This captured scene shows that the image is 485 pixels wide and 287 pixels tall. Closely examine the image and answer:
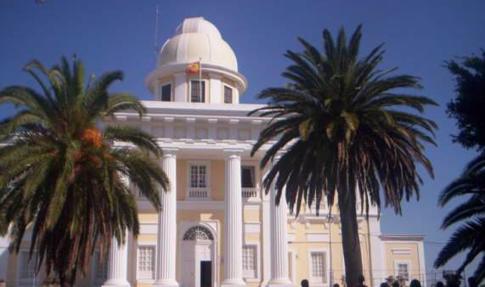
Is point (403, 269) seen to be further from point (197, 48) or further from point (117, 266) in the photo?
point (197, 48)

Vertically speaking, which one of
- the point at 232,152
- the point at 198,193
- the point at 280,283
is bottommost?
the point at 280,283

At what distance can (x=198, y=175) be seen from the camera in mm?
40250

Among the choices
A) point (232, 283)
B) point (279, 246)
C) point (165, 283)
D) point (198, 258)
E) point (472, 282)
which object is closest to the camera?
point (472, 282)

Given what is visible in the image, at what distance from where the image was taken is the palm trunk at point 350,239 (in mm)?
23172

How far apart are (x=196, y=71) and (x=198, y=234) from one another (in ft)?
35.0

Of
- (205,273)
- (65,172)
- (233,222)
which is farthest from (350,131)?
(205,273)

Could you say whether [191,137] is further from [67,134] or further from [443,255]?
[443,255]

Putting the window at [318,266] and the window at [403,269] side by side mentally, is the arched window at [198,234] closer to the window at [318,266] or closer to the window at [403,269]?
the window at [318,266]

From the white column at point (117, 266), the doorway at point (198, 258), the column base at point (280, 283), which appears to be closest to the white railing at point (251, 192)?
the doorway at point (198, 258)

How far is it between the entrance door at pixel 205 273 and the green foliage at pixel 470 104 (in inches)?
827

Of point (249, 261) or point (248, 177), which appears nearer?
point (249, 261)

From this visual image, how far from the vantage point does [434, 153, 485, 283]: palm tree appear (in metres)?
20.2

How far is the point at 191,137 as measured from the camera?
38.2m

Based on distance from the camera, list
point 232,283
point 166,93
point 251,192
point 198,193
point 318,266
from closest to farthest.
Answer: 1. point 232,283
2. point 198,193
3. point 251,192
4. point 318,266
5. point 166,93
